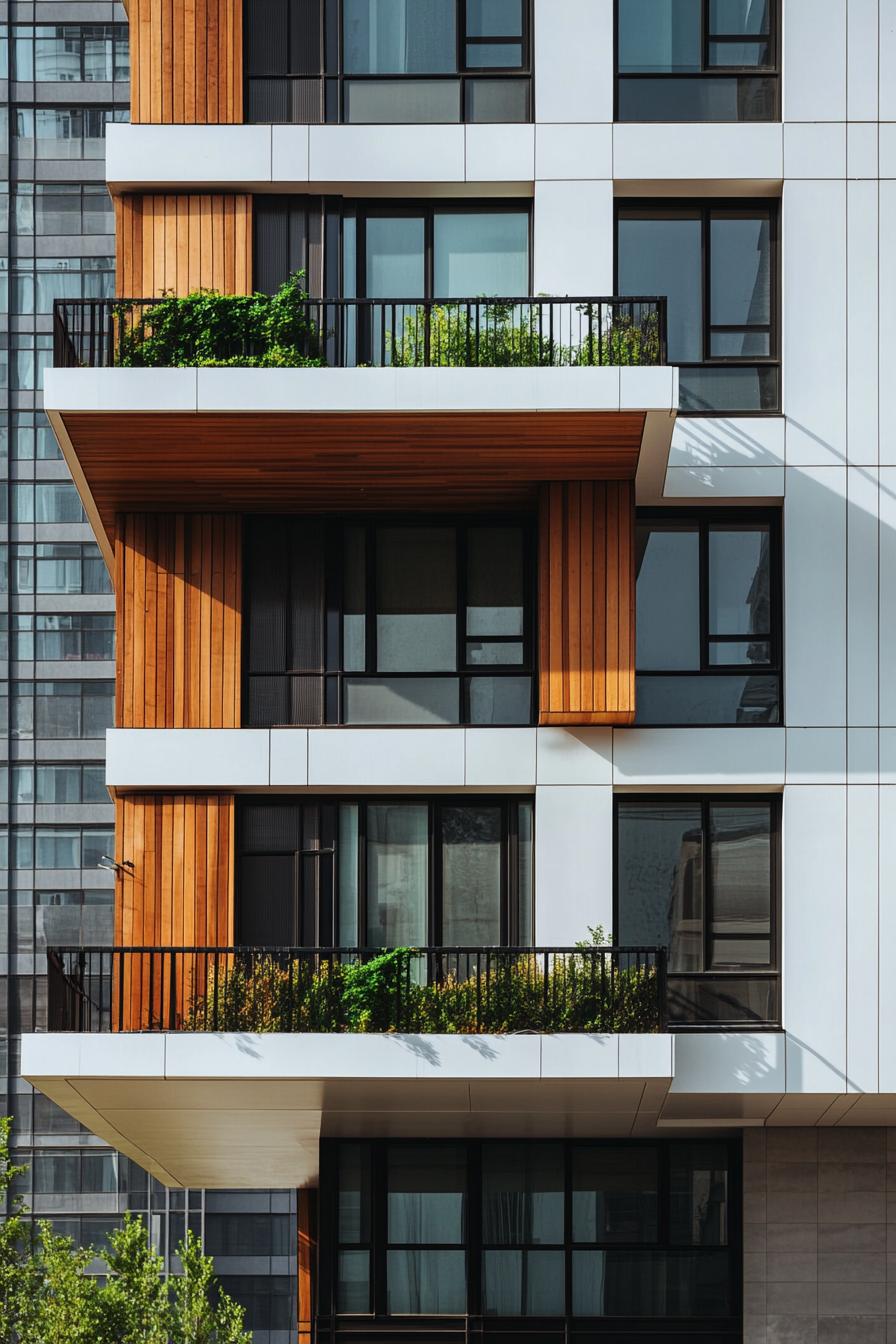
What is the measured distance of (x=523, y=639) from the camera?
19156mm

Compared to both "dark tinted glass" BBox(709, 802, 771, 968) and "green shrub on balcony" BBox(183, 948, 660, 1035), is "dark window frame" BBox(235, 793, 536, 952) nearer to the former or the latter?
"green shrub on balcony" BBox(183, 948, 660, 1035)

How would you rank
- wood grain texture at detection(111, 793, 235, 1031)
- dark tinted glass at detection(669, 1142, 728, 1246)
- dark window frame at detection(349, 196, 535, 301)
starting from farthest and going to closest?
dark tinted glass at detection(669, 1142, 728, 1246), dark window frame at detection(349, 196, 535, 301), wood grain texture at detection(111, 793, 235, 1031)

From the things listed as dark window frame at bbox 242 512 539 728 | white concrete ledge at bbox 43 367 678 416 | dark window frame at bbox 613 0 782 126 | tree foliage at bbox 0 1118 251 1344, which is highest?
dark window frame at bbox 613 0 782 126

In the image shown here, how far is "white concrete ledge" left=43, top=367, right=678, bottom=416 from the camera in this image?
17.2 metres

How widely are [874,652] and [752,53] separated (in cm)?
733

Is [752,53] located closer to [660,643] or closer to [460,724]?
[660,643]

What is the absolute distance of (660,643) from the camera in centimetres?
1895

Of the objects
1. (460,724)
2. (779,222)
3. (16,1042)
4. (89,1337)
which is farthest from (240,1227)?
(779,222)

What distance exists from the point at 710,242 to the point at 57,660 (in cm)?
3950

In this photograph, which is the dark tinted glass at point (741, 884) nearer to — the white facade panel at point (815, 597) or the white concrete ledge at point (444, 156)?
the white facade panel at point (815, 597)

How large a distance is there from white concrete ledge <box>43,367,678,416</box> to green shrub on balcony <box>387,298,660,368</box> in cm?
58

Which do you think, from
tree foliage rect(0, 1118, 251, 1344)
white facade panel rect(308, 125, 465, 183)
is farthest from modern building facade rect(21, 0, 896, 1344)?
tree foliage rect(0, 1118, 251, 1344)

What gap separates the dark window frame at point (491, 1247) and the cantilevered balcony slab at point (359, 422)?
8.26 m

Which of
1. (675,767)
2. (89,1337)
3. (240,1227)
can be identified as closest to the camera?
(675,767)
